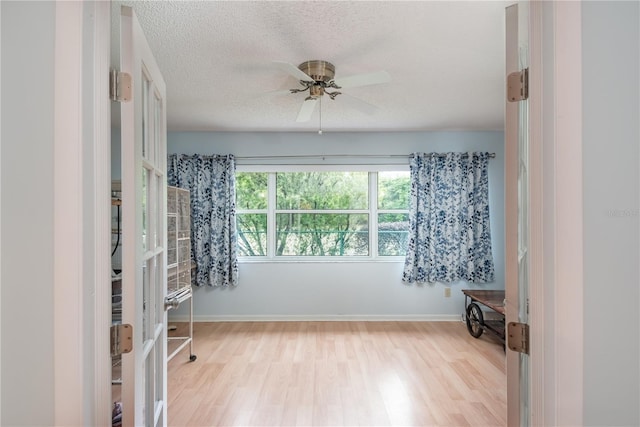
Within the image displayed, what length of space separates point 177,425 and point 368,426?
1.19m

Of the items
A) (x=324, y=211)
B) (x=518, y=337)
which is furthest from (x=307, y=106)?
(x=324, y=211)

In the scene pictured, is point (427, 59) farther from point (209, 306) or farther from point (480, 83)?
point (209, 306)

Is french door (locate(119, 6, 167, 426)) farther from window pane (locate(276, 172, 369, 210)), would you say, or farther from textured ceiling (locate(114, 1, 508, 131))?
window pane (locate(276, 172, 369, 210))

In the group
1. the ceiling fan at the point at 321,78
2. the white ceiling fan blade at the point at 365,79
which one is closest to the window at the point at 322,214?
the ceiling fan at the point at 321,78

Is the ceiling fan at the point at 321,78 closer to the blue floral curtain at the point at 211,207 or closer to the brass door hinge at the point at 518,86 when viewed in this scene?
the brass door hinge at the point at 518,86

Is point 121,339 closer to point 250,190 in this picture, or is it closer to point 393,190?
point 250,190

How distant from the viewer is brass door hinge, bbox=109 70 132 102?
962mm

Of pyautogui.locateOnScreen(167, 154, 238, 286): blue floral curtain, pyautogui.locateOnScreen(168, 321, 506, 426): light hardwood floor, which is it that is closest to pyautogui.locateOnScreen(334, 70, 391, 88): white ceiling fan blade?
pyautogui.locateOnScreen(168, 321, 506, 426): light hardwood floor

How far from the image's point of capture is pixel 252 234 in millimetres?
4512
